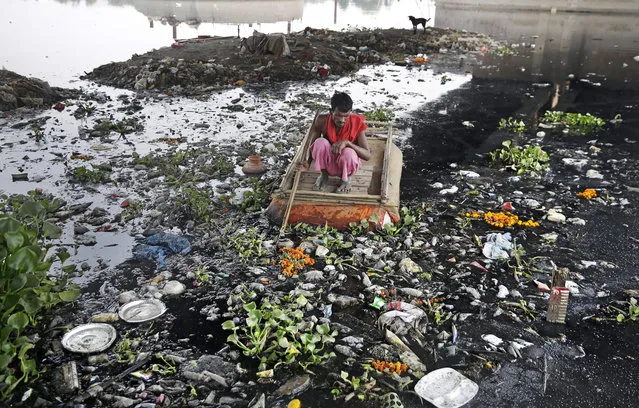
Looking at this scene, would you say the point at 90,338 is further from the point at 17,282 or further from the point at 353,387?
the point at 353,387

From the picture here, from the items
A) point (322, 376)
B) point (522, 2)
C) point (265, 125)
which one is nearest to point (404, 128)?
point (265, 125)

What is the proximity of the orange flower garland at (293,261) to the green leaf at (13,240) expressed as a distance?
6.02 feet

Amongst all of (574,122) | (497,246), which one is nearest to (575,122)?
(574,122)

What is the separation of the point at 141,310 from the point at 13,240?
1.00m

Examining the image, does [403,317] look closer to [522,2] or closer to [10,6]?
[522,2]

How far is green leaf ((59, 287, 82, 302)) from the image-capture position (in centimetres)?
331

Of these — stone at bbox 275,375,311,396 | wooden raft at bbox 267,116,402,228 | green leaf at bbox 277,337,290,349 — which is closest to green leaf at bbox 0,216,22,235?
green leaf at bbox 277,337,290,349

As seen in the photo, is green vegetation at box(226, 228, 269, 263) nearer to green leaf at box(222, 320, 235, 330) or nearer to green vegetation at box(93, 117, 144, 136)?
green leaf at box(222, 320, 235, 330)

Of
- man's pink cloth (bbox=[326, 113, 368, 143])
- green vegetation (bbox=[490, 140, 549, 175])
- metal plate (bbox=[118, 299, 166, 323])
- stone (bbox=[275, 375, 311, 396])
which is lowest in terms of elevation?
stone (bbox=[275, 375, 311, 396])

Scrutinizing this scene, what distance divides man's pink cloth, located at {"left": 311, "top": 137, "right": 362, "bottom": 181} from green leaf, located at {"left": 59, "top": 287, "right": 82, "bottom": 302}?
2297 millimetres

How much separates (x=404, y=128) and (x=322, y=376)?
5418 millimetres

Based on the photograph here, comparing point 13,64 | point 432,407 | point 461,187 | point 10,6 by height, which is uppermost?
point 10,6

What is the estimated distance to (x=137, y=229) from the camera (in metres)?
4.58

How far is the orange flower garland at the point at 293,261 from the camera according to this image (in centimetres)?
388
